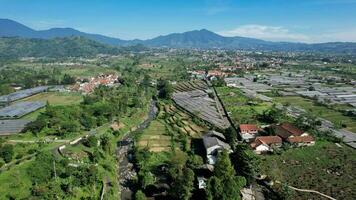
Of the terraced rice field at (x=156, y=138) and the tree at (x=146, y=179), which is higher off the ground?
the tree at (x=146, y=179)

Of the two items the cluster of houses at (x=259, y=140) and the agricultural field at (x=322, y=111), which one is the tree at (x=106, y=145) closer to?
the cluster of houses at (x=259, y=140)

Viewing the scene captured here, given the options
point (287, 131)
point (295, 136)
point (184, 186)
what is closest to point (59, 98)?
point (287, 131)

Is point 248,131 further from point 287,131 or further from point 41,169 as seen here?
point 41,169

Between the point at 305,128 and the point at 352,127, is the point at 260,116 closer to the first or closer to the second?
the point at 305,128

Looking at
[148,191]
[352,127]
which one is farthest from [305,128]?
[148,191]

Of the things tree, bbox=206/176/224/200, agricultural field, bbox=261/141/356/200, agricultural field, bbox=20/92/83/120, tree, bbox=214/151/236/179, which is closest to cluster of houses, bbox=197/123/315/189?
agricultural field, bbox=261/141/356/200

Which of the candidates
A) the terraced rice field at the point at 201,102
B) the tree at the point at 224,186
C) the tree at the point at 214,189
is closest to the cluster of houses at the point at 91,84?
the terraced rice field at the point at 201,102

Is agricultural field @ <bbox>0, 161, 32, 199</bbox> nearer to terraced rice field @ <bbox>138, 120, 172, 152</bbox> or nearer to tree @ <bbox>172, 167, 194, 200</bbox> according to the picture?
tree @ <bbox>172, 167, 194, 200</bbox>
